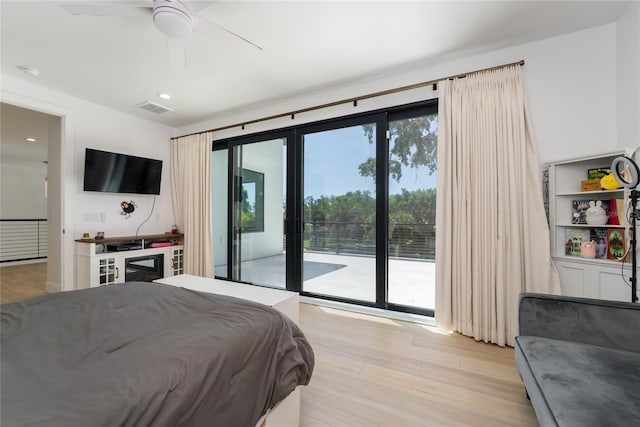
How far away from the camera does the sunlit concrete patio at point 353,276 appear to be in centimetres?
291

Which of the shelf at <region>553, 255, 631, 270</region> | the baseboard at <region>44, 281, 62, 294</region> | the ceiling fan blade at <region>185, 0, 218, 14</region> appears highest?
the ceiling fan blade at <region>185, 0, 218, 14</region>

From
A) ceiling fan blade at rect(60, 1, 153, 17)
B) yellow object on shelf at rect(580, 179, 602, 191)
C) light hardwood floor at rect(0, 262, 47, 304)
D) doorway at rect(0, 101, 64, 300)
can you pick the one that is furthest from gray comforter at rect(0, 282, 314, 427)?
light hardwood floor at rect(0, 262, 47, 304)

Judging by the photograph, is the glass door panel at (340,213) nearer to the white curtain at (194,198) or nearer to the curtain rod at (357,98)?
the curtain rod at (357,98)

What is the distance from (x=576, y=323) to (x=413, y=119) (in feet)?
7.32

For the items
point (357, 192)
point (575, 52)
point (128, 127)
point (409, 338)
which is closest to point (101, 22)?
point (128, 127)

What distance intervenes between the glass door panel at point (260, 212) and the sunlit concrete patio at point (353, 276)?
21mm

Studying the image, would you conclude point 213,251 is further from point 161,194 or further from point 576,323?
point 576,323

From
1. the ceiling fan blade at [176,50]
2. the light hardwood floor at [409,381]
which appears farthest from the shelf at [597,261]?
the ceiling fan blade at [176,50]

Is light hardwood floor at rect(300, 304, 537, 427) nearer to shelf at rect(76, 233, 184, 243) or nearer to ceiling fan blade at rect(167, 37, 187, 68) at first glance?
ceiling fan blade at rect(167, 37, 187, 68)

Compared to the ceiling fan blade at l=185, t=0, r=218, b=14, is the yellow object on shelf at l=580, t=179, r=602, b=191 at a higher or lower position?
lower

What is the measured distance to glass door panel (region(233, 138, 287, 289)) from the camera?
374 cm

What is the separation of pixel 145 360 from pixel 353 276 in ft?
8.74

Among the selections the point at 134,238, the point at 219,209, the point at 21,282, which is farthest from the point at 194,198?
the point at 21,282

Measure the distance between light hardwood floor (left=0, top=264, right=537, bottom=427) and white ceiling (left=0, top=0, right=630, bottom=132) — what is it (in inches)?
102
